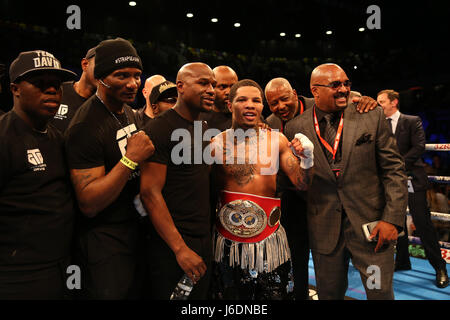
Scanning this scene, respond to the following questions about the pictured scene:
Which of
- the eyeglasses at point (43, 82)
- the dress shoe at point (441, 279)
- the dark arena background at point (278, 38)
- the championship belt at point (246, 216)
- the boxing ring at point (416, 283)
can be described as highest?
the dark arena background at point (278, 38)

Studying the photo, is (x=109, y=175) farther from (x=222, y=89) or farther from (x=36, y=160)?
(x=222, y=89)

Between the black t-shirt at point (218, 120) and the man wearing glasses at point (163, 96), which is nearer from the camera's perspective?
the man wearing glasses at point (163, 96)

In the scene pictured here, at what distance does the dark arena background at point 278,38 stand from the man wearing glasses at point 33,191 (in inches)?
239

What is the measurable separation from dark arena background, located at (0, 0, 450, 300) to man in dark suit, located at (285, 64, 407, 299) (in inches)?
227

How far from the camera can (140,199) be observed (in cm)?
173

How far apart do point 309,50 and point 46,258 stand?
14.4m

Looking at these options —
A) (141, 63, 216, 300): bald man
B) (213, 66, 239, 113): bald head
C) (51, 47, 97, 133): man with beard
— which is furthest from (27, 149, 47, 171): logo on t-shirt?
(213, 66, 239, 113): bald head

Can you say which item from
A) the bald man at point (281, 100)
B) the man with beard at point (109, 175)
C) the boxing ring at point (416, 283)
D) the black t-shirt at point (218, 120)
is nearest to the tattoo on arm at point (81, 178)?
the man with beard at point (109, 175)

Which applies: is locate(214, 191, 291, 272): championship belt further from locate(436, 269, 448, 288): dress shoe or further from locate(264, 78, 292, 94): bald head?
locate(436, 269, 448, 288): dress shoe

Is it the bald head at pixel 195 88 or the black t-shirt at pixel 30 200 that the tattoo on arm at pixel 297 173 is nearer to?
the bald head at pixel 195 88

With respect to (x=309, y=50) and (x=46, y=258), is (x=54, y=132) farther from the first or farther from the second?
(x=309, y=50)

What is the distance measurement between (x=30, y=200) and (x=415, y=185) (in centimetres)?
374

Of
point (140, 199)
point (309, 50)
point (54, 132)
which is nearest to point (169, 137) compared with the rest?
point (140, 199)

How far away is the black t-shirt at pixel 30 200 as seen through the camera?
1.44m
